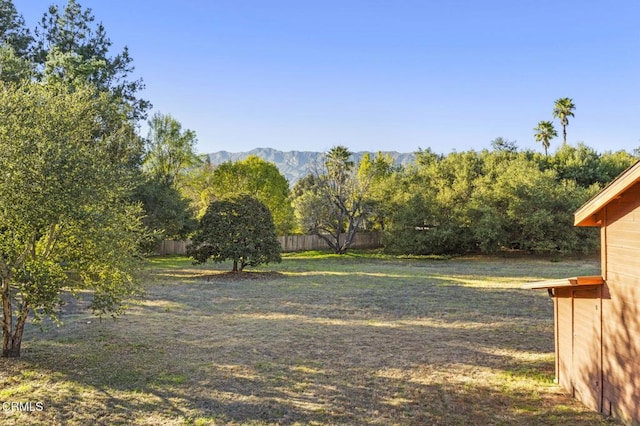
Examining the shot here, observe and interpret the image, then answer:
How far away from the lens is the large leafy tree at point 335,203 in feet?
106

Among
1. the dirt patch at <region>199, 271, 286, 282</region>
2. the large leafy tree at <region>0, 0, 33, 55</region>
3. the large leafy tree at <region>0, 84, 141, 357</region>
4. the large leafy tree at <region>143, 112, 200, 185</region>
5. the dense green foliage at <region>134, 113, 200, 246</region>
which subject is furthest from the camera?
the large leafy tree at <region>143, 112, 200, 185</region>

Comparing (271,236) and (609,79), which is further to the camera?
(609,79)

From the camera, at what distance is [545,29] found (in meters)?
17.5

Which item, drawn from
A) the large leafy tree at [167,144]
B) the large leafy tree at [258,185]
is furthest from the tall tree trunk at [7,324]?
the large leafy tree at [258,185]

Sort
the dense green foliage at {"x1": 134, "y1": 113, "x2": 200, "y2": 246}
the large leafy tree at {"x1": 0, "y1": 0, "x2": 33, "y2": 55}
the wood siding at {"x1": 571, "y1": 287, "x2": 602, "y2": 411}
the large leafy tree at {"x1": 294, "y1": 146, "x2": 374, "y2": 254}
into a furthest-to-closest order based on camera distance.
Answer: the large leafy tree at {"x1": 294, "y1": 146, "x2": 374, "y2": 254} → the dense green foliage at {"x1": 134, "y1": 113, "x2": 200, "y2": 246} → the large leafy tree at {"x1": 0, "y1": 0, "x2": 33, "y2": 55} → the wood siding at {"x1": 571, "y1": 287, "x2": 602, "y2": 411}

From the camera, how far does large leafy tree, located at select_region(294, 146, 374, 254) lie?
106 ft

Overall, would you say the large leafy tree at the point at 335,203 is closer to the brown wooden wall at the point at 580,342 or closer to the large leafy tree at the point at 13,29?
the large leafy tree at the point at 13,29

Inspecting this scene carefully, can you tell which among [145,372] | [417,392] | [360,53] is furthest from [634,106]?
[145,372]

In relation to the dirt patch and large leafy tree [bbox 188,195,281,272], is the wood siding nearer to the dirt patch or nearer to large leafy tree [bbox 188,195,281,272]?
the dirt patch

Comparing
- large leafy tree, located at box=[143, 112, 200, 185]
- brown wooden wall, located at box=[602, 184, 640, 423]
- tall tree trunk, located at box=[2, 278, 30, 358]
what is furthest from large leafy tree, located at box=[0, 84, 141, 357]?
large leafy tree, located at box=[143, 112, 200, 185]

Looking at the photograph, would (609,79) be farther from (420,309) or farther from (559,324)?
(559,324)

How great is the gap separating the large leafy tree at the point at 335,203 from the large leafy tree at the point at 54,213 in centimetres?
2521

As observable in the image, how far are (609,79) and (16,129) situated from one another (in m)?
24.7

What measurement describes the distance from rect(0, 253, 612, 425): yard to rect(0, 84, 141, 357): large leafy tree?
1.12 metres
